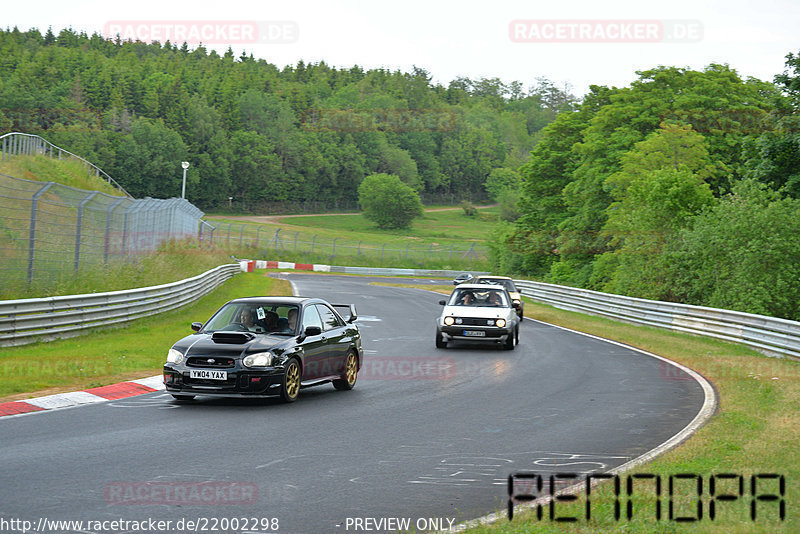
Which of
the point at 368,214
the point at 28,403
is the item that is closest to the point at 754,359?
the point at 28,403

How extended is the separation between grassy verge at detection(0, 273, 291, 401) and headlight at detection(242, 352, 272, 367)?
115 inches

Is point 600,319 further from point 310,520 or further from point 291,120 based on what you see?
point 291,120

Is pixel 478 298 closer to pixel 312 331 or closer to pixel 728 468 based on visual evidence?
pixel 312 331

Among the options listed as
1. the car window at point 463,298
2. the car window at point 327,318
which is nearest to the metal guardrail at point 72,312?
the car window at point 327,318

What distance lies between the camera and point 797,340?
736 inches

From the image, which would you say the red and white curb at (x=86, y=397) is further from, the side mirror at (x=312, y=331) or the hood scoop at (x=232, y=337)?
the side mirror at (x=312, y=331)

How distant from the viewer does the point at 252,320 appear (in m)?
12.6

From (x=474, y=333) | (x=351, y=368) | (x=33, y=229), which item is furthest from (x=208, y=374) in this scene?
(x=474, y=333)

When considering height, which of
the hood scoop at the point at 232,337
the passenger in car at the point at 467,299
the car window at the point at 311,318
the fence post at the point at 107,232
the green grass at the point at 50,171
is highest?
the green grass at the point at 50,171

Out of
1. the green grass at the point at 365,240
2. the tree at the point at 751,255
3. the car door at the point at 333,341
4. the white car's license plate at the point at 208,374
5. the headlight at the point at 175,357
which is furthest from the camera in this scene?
the green grass at the point at 365,240

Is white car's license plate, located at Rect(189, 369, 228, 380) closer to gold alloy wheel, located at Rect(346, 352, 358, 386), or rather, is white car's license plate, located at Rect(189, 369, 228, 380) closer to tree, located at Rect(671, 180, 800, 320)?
gold alloy wheel, located at Rect(346, 352, 358, 386)

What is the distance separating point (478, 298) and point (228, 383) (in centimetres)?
1174

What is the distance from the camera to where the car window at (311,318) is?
41.7 feet

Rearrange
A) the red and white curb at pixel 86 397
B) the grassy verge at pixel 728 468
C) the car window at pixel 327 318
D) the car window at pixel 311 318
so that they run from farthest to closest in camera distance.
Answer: the car window at pixel 327 318 → the car window at pixel 311 318 → the red and white curb at pixel 86 397 → the grassy verge at pixel 728 468
